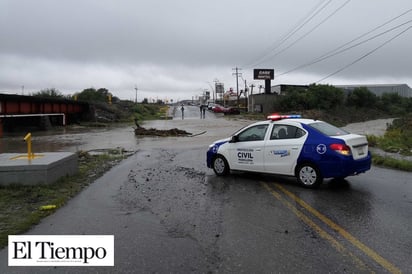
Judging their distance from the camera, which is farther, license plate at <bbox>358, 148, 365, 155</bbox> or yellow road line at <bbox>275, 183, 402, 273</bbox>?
license plate at <bbox>358, 148, 365, 155</bbox>

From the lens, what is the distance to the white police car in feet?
27.6

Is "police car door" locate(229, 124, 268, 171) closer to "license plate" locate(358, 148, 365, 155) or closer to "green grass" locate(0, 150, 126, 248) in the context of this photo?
"license plate" locate(358, 148, 365, 155)

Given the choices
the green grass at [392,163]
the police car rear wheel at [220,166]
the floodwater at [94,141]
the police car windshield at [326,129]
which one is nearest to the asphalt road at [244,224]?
the police car rear wheel at [220,166]

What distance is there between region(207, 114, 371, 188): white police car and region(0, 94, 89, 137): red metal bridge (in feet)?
82.6

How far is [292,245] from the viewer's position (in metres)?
5.04

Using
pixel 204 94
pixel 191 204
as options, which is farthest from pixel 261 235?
pixel 204 94

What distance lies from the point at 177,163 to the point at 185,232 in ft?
26.1

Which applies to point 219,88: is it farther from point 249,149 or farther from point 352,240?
point 352,240

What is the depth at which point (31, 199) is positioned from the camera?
307 inches

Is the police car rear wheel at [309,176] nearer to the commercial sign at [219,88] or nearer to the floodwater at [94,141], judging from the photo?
the floodwater at [94,141]

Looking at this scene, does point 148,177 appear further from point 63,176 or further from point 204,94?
point 204,94

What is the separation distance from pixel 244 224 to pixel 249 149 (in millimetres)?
4127

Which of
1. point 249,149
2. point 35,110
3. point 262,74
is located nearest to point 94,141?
point 35,110

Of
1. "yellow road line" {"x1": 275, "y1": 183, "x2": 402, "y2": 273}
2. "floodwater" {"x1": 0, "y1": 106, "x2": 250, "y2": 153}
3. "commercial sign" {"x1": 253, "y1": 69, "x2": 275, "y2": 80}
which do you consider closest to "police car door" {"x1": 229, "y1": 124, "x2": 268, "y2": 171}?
"yellow road line" {"x1": 275, "y1": 183, "x2": 402, "y2": 273}
